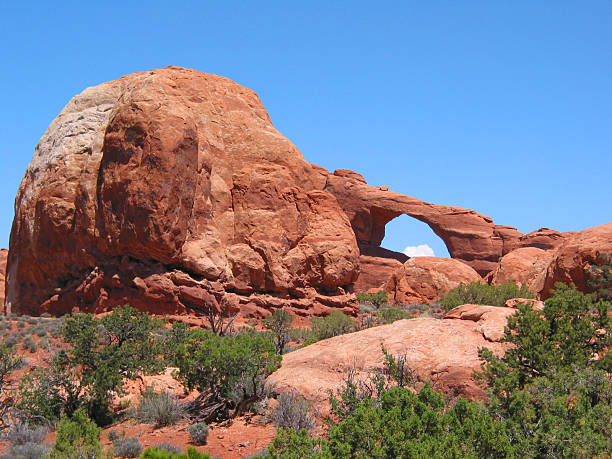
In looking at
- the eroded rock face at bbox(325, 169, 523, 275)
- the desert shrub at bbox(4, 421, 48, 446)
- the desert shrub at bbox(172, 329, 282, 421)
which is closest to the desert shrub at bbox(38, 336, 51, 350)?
the desert shrub at bbox(4, 421, 48, 446)

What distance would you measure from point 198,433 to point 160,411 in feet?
4.46

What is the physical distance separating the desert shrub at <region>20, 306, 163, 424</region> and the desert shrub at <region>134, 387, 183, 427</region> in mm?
674

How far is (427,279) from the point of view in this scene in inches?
1272

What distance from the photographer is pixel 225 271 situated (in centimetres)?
2414

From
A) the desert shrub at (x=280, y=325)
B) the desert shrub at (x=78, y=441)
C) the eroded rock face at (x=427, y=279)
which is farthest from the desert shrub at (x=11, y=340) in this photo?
the eroded rock face at (x=427, y=279)

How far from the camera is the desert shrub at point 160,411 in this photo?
10148mm

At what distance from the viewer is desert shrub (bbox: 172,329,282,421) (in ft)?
33.5

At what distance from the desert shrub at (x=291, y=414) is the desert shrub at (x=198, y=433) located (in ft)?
3.49

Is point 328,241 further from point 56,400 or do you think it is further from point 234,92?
point 56,400

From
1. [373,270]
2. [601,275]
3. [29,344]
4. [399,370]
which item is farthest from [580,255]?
[373,270]

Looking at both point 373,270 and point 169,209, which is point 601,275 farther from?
point 373,270

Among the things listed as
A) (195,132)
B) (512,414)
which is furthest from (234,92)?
(512,414)

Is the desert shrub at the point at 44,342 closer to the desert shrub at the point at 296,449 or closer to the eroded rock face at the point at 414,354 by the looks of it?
the eroded rock face at the point at 414,354

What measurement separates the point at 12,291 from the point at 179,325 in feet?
45.2
